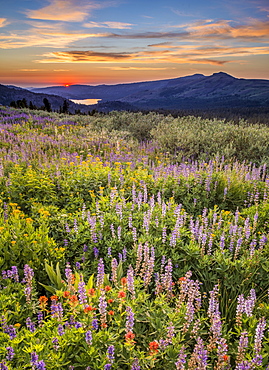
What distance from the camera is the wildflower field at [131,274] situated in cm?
255

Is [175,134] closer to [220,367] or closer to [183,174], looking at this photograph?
[183,174]

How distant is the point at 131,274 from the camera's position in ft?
9.05

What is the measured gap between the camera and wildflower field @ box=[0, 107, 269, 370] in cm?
255

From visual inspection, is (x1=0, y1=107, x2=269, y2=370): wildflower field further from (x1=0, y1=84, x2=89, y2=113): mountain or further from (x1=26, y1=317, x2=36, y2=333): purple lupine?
(x1=0, y1=84, x2=89, y2=113): mountain

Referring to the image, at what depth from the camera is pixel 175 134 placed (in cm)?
1455

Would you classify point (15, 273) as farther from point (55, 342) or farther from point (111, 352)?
point (111, 352)

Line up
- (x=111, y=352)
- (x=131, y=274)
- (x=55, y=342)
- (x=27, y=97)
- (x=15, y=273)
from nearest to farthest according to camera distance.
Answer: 1. (x=111, y=352)
2. (x=55, y=342)
3. (x=131, y=274)
4. (x=15, y=273)
5. (x=27, y=97)

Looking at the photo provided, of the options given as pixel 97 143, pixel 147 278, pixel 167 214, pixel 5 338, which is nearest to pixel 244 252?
pixel 167 214

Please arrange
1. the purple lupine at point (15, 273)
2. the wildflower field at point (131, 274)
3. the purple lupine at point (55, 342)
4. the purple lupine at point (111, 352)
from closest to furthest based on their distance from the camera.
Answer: the purple lupine at point (111, 352), the purple lupine at point (55, 342), the wildflower field at point (131, 274), the purple lupine at point (15, 273)

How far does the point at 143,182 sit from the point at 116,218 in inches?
82.7

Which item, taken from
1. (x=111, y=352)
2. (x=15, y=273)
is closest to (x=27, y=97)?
(x=15, y=273)

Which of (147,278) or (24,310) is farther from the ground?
(147,278)

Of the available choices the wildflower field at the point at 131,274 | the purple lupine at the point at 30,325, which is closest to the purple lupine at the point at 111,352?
the wildflower field at the point at 131,274

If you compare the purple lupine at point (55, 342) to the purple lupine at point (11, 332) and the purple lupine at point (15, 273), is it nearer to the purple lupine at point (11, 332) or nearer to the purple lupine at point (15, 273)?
the purple lupine at point (11, 332)
